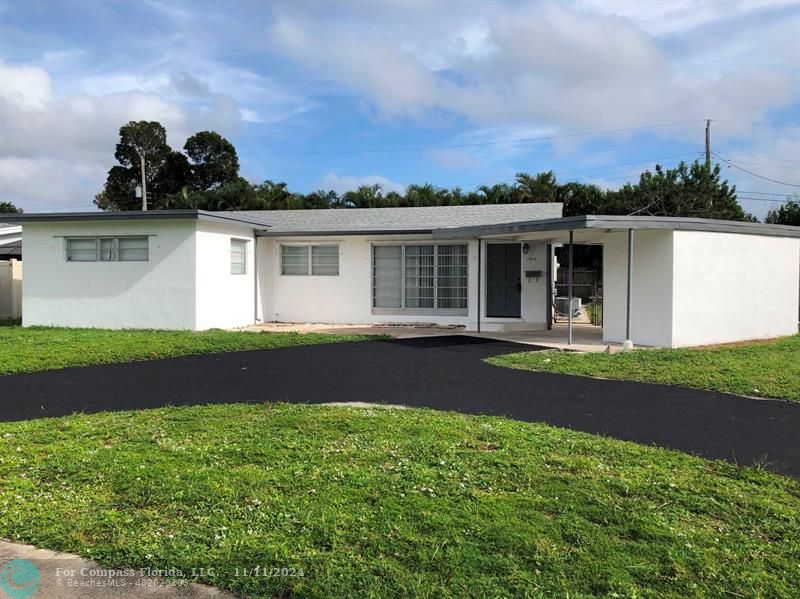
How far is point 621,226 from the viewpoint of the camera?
11734 mm

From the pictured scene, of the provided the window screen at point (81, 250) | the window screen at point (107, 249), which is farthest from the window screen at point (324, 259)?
the window screen at point (81, 250)

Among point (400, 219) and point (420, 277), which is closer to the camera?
point (420, 277)

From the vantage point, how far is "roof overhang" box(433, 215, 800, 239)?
11.7m

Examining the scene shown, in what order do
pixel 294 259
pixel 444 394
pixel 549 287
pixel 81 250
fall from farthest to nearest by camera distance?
1. pixel 294 259
2. pixel 549 287
3. pixel 81 250
4. pixel 444 394

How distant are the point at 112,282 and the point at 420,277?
7915mm

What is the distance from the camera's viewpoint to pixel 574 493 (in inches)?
174

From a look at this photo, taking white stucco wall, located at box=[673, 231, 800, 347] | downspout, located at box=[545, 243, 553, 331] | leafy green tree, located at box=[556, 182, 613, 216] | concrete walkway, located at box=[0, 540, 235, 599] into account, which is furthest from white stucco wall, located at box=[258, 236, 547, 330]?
leafy green tree, located at box=[556, 182, 613, 216]

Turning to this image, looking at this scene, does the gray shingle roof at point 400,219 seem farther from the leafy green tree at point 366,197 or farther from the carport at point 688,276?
the leafy green tree at point 366,197

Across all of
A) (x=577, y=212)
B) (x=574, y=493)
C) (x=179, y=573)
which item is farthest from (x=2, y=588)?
(x=577, y=212)

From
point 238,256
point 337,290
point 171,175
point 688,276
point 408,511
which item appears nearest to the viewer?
point 408,511

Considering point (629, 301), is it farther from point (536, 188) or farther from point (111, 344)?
point (536, 188)

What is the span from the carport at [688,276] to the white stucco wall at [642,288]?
0.02 m

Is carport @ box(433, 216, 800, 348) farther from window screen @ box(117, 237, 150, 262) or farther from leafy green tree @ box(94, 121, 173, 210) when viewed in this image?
leafy green tree @ box(94, 121, 173, 210)

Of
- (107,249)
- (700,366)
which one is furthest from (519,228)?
(107,249)
